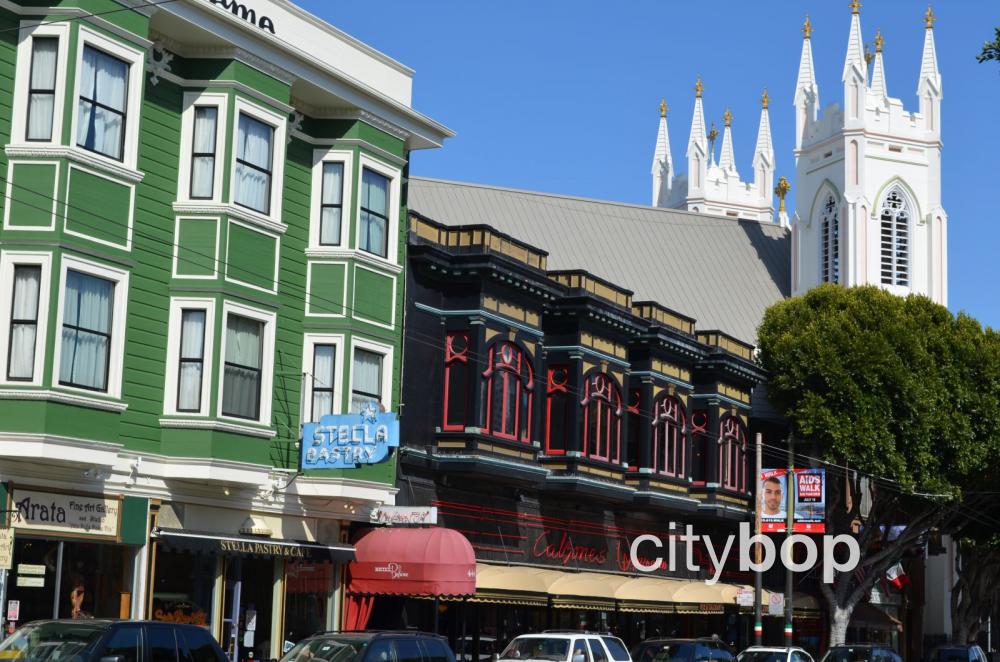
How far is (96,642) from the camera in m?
16.9

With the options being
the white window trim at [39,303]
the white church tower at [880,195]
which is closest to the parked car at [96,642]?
the white window trim at [39,303]

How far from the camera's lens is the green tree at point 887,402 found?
167 feet

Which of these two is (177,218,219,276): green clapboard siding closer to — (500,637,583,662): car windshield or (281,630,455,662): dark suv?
(500,637,583,662): car windshield

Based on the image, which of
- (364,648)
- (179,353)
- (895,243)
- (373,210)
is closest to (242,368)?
(179,353)

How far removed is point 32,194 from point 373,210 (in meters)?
9.76

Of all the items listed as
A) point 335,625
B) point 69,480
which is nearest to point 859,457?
point 335,625

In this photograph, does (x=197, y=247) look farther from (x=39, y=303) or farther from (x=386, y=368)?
(x=386, y=368)

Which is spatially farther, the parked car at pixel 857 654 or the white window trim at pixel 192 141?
the parked car at pixel 857 654

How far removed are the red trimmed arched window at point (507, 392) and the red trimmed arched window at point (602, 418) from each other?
3086 millimetres

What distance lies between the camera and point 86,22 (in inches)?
977

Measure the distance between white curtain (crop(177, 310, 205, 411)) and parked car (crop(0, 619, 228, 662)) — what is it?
31.7 ft

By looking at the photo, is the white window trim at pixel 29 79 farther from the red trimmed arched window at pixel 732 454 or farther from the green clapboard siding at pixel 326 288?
the red trimmed arched window at pixel 732 454

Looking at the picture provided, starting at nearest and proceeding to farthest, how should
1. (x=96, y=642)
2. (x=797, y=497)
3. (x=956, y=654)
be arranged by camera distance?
1. (x=96, y=642)
2. (x=956, y=654)
3. (x=797, y=497)

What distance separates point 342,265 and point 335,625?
7.83 m
